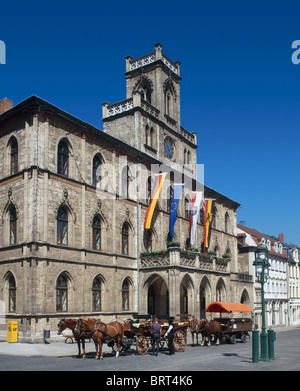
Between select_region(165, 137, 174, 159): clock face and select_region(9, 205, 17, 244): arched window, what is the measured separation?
1724 centimetres

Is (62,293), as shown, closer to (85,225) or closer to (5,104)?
(85,225)

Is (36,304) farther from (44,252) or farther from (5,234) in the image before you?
(5,234)

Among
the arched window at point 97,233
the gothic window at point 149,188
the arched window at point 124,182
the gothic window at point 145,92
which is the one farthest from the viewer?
the gothic window at point 145,92

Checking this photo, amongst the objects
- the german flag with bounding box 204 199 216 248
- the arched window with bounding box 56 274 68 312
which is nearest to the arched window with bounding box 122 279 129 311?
the arched window with bounding box 56 274 68 312

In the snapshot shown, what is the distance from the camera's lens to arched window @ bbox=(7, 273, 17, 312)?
26281mm

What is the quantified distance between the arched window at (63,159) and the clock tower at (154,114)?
387 inches

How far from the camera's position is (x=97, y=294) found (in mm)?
29719

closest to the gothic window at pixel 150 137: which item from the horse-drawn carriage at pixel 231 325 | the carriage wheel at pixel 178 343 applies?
the horse-drawn carriage at pixel 231 325

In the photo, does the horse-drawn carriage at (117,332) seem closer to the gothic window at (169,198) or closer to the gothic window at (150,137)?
the gothic window at (169,198)

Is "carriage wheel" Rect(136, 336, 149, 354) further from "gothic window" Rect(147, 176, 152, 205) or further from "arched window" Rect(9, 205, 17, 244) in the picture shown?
"gothic window" Rect(147, 176, 152, 205)

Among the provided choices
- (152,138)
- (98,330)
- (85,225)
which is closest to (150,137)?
(152,138)

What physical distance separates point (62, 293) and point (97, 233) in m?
5.09

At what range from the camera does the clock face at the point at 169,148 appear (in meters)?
41.6
